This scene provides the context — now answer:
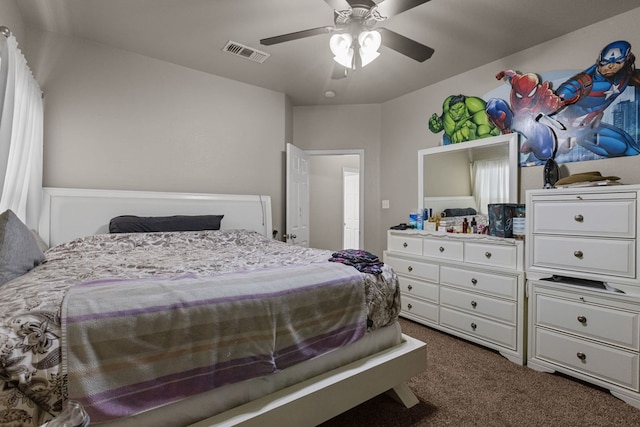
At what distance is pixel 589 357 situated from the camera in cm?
195

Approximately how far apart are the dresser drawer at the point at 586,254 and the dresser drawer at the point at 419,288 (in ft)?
3.03

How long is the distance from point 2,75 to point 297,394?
7.59 feet

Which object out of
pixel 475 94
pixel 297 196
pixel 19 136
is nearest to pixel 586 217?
pixel 475 94

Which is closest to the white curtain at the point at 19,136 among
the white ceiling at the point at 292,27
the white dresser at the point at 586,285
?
the white ceiling at the point at 292,27

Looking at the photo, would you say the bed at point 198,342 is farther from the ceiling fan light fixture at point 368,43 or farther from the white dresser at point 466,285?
the ceiling fan light fixture at point 368,43

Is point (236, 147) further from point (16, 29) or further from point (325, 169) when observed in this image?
point (325, 169)

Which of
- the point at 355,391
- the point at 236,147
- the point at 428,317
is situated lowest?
the point at 428,317

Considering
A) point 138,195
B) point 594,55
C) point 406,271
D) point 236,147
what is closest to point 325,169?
point 236,147

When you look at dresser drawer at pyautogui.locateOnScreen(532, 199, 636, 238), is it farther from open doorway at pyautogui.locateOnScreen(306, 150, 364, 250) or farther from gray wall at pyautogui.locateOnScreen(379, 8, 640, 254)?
open doorway at pyautogui.locateOnScreen(306, 150, 364, 250)

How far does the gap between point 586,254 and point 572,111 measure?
4.03 feet

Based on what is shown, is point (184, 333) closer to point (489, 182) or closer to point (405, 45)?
point (405, 45)

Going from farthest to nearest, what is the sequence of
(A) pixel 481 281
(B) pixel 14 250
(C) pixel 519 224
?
(A) pixel 481 281, (C) pixel 519 224, (B) pixel 14 250

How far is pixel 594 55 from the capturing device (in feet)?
7.74

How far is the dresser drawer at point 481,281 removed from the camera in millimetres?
2383
